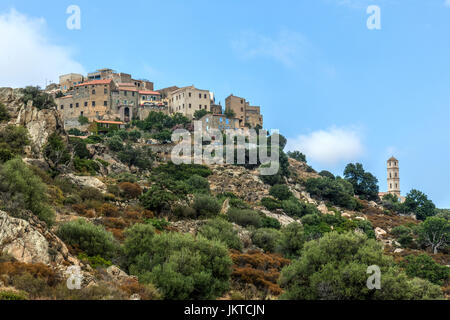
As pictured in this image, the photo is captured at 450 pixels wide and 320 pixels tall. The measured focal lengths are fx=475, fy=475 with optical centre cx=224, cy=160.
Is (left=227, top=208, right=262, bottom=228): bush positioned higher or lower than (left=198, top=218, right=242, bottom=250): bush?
higher

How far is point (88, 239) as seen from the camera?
2936cm

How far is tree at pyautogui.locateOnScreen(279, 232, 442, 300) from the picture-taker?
2345 centimetres

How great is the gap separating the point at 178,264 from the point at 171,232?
378 inches

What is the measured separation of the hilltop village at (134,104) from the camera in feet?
338

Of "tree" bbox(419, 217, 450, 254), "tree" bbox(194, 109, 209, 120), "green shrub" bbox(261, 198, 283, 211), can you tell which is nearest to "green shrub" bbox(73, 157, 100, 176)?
"green shrub" bbox(261, 198, 283, 211)

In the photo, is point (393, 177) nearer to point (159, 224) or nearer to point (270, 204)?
point (270, 204)

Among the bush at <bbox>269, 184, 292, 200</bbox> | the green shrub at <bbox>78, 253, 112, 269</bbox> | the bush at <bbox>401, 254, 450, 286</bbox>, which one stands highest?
the bush at <bbox>269, 184, 292, 200</bbox>

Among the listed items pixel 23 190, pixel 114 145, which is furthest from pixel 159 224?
pixel 114 145

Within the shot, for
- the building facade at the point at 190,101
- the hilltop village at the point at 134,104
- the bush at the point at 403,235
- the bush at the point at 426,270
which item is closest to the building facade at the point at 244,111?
the hilltop village at the point at 134,104

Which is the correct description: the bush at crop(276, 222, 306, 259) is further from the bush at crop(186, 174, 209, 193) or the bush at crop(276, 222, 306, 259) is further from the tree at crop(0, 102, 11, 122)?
the tree at crop(0, 102, 11, 122)

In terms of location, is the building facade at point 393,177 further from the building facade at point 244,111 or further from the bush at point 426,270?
the bush at point 426,270

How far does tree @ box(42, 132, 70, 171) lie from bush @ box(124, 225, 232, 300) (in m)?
24.5
